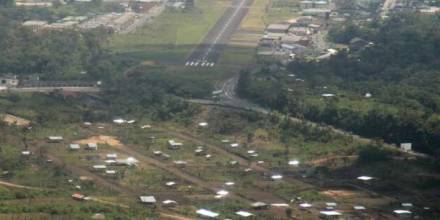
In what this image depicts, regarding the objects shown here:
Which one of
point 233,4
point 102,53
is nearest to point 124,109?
point 102,53

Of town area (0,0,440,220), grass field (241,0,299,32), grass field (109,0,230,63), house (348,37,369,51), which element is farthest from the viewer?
grass field (241,0,299,32)

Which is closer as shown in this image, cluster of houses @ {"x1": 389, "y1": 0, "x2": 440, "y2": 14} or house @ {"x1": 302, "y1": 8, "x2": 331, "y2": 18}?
cluster of houses @ {"x1": 389, "y1": 0, "x2": 440, "y2": 14}

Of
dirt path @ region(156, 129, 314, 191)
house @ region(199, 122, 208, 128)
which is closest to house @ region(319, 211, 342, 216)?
dirt path @ region(156, 129, 314, 191)

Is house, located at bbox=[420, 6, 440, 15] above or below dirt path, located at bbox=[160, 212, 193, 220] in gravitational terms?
above

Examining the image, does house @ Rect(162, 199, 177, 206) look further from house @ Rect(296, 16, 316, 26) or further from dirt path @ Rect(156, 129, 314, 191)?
house @ Rect(296, 16, 316, 26)

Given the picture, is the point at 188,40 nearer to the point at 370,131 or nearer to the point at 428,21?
the point at 428,21

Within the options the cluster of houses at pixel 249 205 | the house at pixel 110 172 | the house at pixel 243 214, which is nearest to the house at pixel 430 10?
the cluster of houses at pixel 249 205

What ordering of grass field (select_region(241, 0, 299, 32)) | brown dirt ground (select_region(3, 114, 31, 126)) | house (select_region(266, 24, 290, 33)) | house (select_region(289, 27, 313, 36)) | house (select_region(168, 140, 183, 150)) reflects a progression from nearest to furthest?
house (select_region(168, 140, 183, 150)) < brown dirt ground (select_region(3, 114, 31, 126)) < house (select_region(289, 27, 313, 36)) < house (select_region(266, 24, 290, 33)) < grass field (select_region(241, 0, 299, 32))
